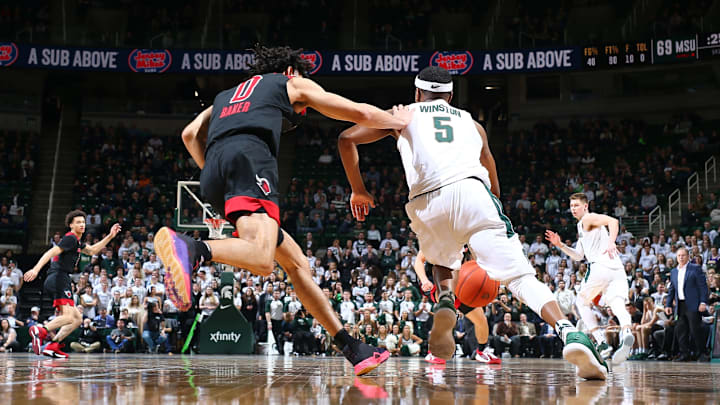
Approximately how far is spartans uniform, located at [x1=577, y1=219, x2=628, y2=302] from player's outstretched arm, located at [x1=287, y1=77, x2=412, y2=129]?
17.9 feet

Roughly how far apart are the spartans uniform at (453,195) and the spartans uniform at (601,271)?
467cm

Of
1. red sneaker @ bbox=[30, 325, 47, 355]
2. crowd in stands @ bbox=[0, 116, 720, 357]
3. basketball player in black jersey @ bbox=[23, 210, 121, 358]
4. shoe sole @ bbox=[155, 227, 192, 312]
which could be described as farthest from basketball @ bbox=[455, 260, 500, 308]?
crowd in stands @ bbox=[0, 116, 720, 357]

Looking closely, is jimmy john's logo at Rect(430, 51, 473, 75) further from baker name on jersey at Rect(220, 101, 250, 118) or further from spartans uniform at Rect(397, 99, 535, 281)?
baker name on jersey at Rect(220, 101, 250, 118)

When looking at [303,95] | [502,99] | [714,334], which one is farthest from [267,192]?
[502,99]

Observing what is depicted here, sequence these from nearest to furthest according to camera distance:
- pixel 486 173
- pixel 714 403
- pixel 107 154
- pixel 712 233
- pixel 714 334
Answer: pixel 714 403, pixel 486 173, pixel 714 334, pixel 712 233, pixel 107 154

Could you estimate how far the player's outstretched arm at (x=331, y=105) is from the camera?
3840 millimetres

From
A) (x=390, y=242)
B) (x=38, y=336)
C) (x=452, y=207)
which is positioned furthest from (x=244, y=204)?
(x=390, y=242)

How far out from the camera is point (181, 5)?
23.8m

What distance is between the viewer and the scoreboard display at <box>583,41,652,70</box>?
62.4 ft

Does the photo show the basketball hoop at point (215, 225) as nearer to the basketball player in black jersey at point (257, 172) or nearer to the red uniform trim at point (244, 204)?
the basketball player in black jersey at point (257, 172)

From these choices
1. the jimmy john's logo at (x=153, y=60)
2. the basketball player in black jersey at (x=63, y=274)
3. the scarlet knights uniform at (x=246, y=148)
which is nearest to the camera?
the scarlet knights uniform at (x=246, y=148)

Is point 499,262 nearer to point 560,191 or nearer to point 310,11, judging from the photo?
point 560,191

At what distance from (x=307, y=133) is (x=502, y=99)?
6.33m

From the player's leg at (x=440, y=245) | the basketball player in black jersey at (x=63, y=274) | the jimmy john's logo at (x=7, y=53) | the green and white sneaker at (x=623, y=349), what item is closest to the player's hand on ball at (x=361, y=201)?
the player's leg at (x=440, y=245)
